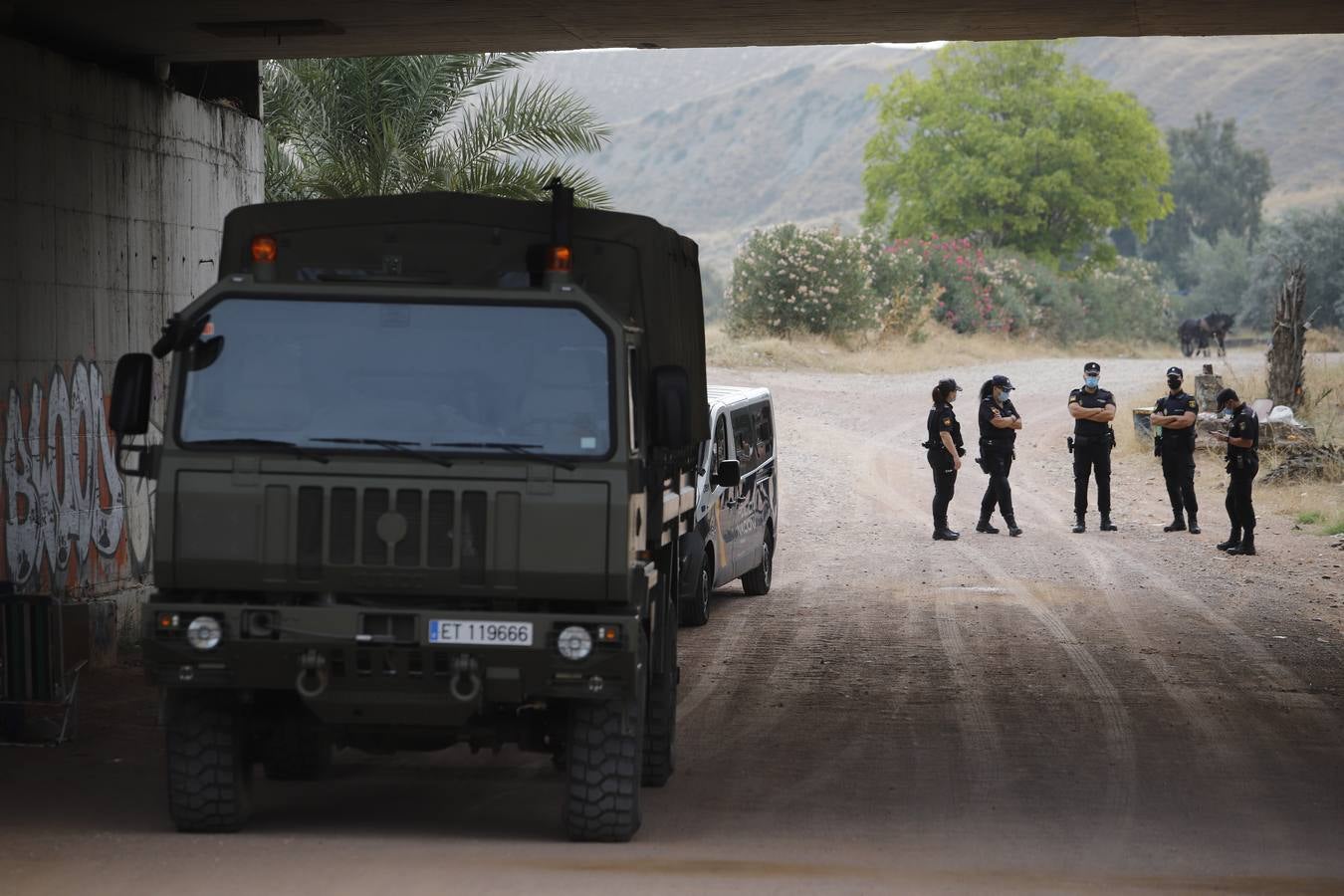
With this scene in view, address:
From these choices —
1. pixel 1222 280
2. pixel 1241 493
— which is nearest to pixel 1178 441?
pixel 1241 493

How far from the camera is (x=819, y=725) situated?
10.9 meters

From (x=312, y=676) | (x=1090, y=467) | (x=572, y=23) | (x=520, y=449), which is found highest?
(x=572, y=23)

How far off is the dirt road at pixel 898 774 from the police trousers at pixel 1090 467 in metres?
2.62

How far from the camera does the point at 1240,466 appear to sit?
63.4ft

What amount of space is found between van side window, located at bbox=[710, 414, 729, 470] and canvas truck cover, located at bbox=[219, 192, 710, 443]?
641cm

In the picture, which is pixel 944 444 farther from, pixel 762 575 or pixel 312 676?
pixel 312 676

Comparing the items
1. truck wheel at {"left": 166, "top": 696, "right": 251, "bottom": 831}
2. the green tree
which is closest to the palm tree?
truck wheel at {"left": 166, "top": 696, "right": 251, "bottom": 831}

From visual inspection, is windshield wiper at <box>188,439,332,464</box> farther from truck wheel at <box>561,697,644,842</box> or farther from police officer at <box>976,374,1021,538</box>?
police officer at <box>976,374,1021,538</box>

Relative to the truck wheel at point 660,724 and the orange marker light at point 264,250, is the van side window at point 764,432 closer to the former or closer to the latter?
the truck wheel at point 660,724

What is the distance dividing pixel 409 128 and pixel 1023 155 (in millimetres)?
41071

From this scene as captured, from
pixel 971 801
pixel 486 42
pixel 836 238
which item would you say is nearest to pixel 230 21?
pixel 486 42

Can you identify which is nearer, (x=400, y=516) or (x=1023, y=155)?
(x=400, y=516)

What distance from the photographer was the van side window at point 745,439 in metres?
15.3

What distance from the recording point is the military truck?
7051 millimetres
